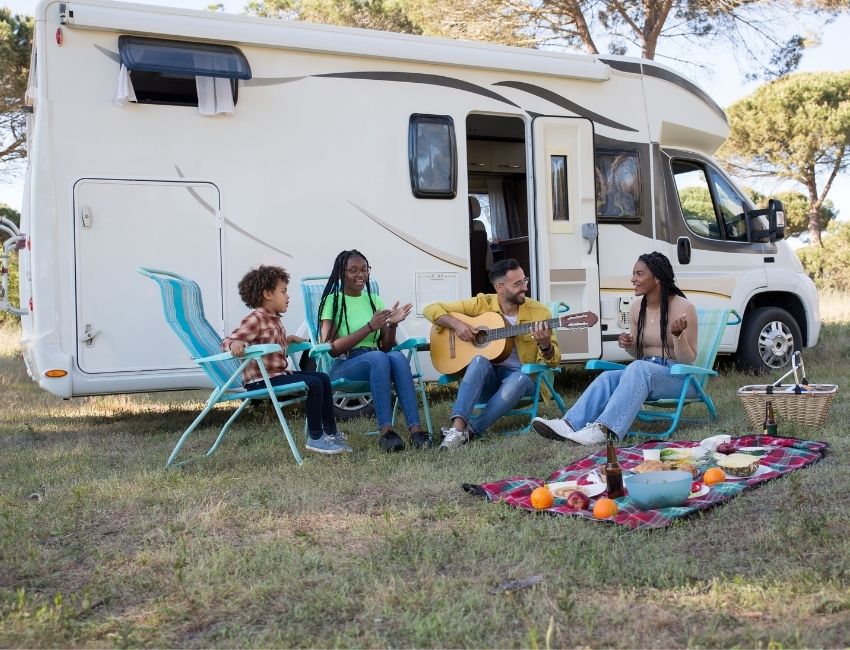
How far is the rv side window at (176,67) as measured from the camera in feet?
16.7

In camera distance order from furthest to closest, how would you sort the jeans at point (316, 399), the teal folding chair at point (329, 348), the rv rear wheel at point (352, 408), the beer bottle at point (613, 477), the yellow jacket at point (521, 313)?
1. the rv rear wheel at point (352, 408)
2. the yellow jacket at point (521, 313)
3. the teal folding chair at point (329, 348)
4. the jeans at point (316, 399)
5. the beer bottle at point (613, 477)

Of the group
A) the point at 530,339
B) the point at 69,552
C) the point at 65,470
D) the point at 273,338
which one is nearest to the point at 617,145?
the point at 530,339

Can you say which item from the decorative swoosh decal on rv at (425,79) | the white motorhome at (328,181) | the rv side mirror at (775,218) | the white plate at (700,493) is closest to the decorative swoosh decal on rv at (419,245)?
the white motorhome at (328,181)

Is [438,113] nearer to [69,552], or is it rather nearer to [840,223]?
[69,552]

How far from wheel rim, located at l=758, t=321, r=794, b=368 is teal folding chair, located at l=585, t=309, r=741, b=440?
2.04 m

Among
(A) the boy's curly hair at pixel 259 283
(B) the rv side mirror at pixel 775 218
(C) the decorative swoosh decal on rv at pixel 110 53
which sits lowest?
(A) the boy's curly hair at pixel 259 283

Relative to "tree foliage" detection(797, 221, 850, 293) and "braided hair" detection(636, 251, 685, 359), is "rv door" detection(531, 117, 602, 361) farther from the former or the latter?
"tree foliage" detection(797, 221, 850, 293)

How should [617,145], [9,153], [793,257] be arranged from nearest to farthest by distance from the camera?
[617,145], [793,257], [9,153]

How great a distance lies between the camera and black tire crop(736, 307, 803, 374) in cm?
715

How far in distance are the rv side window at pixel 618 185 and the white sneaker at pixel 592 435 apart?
94.1 inches

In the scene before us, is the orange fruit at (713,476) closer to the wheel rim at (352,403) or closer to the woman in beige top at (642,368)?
the woman in beige top at (642,368)

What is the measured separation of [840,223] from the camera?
21.2 m

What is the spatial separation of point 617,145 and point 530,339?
2178 mm

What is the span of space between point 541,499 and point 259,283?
2.11 m
